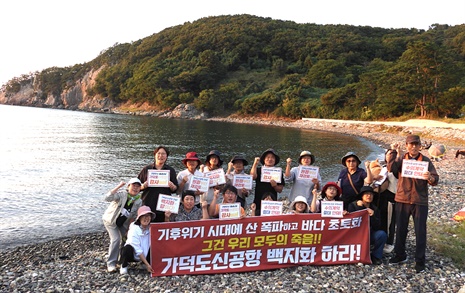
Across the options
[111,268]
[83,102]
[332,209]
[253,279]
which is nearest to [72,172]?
[111,268]

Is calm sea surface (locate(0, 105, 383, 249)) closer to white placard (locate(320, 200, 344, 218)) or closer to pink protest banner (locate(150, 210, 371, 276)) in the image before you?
pink protest banner (locate(150, 210, 371, 276))

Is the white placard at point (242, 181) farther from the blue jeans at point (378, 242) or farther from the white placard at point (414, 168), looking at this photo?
the white placard at point (414, 168)

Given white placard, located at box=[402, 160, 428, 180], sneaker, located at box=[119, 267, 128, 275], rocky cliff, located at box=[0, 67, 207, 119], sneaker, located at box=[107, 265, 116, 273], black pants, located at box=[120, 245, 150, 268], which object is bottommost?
sneaker, located at box=[107, 265, 116, 273]

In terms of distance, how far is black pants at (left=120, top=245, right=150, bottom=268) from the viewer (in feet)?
22.3

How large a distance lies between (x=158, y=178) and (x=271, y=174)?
254 centimetres

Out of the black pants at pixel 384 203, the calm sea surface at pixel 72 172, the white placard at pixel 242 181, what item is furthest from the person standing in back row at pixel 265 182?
the calm sea surface at pixel 72 172

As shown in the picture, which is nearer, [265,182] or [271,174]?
[271,174]

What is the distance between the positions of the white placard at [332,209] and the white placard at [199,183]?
2505mm

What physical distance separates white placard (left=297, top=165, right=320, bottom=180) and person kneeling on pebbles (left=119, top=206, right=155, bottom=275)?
135 inches

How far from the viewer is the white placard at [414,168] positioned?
6.57m

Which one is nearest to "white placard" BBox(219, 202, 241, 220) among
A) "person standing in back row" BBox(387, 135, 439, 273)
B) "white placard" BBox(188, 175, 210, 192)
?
"white placard" BBox(188, 175, 210, 192)

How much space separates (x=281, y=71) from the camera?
4904 inches

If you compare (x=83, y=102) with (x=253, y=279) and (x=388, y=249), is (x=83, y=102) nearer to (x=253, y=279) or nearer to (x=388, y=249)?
(x=253, y=279)

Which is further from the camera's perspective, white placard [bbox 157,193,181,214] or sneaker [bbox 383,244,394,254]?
sneaker [bbox 383,244,394,254]
